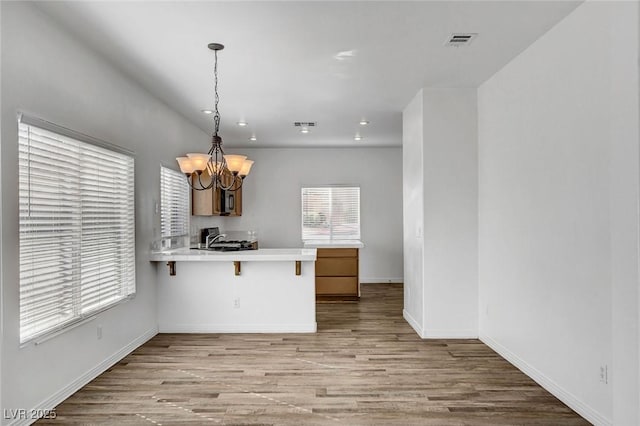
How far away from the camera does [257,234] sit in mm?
8477

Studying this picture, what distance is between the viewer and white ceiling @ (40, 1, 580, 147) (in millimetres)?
2881

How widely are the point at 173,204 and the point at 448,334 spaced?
3.75m

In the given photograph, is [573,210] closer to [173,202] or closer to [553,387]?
[553,387]

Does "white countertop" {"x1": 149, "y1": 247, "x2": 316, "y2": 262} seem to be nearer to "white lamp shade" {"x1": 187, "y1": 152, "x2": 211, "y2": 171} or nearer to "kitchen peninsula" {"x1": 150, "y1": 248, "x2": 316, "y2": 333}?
"kitchen peninsula" {"x1": 150, "y1": 248, "x2": 316, "y2": 333}

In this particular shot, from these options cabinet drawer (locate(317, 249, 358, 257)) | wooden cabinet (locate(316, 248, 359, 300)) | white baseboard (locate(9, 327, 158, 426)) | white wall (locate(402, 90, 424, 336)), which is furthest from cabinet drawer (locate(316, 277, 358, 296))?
white baseboard (locate(9, 327, 158, 426))

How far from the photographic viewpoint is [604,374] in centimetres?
266

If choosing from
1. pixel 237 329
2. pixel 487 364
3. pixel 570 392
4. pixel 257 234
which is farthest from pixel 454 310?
pixel 257 234

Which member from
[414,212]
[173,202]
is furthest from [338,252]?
[173,202]

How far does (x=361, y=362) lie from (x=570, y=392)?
166 cm

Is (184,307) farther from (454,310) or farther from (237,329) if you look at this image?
(454,310)

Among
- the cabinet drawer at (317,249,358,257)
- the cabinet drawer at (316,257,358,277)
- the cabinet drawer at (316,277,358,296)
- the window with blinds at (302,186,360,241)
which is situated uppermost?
the window with blinds at (302,186,360,241)

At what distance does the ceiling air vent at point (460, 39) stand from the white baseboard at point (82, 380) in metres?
3.86

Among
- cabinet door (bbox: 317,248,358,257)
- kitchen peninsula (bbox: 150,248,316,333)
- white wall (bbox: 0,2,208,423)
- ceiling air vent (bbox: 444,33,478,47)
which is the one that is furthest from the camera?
cabinet door (bbox: 317,248,358,257)

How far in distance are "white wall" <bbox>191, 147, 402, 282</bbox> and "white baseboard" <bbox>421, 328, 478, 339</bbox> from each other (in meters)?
3.84
